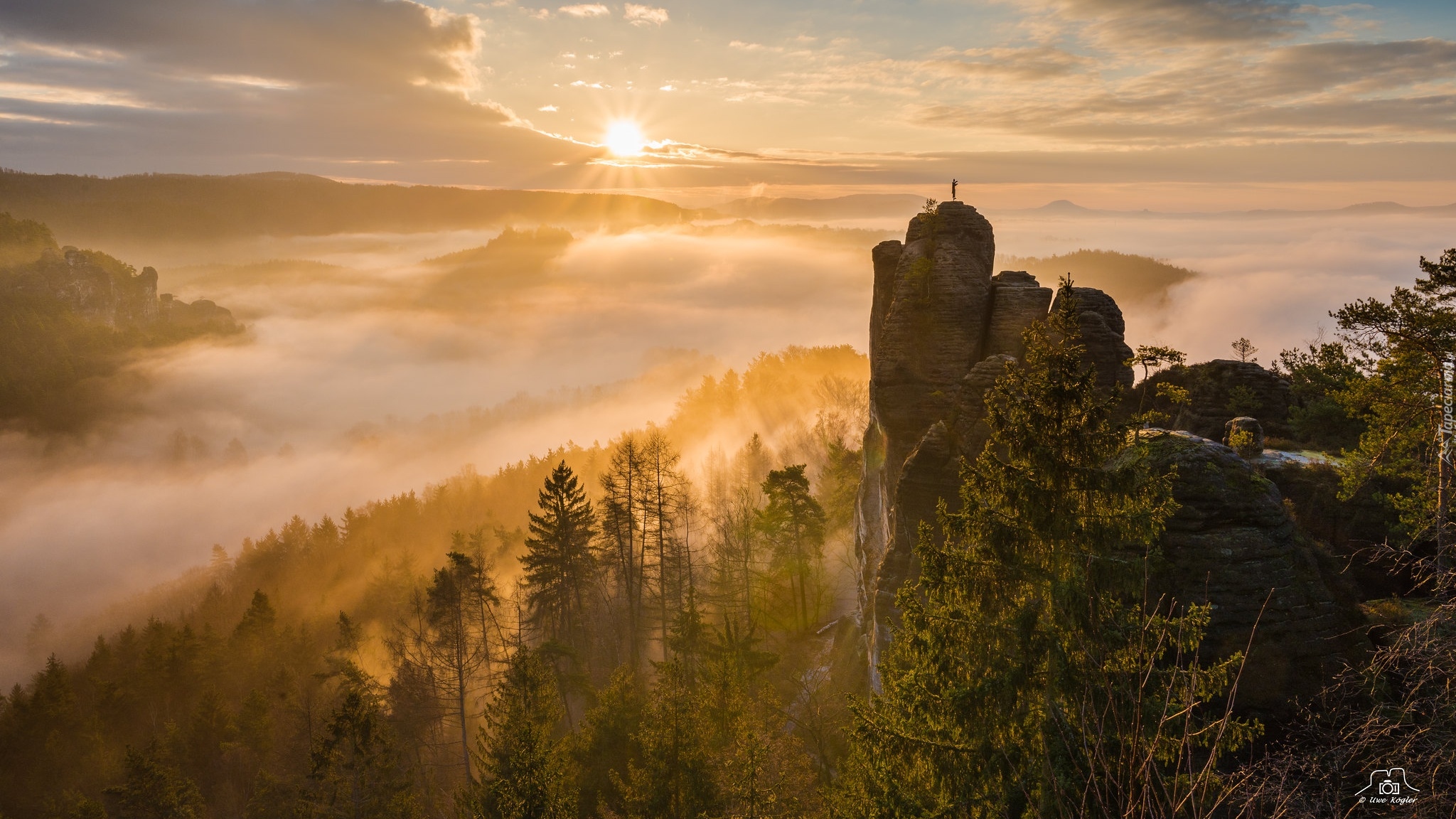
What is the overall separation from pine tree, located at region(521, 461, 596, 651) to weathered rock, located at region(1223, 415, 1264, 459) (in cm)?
3327

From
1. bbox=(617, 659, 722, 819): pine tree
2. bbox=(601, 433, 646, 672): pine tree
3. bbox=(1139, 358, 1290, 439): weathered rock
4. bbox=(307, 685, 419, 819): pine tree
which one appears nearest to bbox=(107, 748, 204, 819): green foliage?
bbox=(307, 685, 419, 819): pine tree

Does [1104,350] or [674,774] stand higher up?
[1104,350]

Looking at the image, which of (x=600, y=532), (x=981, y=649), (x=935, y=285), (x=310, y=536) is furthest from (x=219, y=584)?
(x=981, y=649)

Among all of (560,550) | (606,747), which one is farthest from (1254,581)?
(560,550)

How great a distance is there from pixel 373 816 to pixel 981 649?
29.8 meters

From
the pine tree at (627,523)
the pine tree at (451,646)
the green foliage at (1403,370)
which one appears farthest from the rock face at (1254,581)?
the pine tree at (451,646)

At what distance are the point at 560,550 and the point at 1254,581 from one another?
1499 inches

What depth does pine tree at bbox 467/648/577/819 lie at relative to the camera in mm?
18781

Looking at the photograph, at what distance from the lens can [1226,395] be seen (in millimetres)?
31766

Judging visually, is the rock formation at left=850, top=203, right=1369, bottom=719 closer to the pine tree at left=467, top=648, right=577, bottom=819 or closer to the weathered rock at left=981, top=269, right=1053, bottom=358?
the weathered rock at left=981, top=269, right=1053, bottom=358

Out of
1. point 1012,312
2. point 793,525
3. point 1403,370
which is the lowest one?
point 793,525

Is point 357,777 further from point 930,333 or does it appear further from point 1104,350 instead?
point 1104,350

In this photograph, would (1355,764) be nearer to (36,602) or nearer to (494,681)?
(494,681)

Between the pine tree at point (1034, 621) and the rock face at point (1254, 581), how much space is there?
8.81ft
